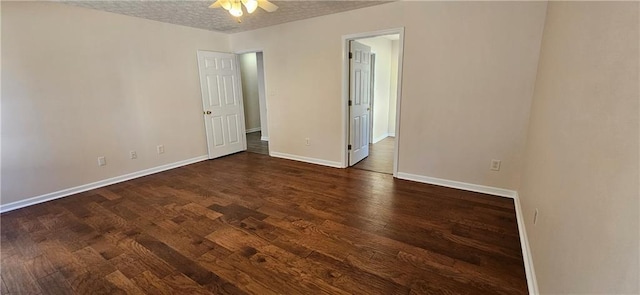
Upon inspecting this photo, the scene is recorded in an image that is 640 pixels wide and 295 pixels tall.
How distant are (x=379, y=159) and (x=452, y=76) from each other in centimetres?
201

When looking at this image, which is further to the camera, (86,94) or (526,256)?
(86,94)

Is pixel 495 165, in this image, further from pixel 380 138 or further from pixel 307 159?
pixel 380 138

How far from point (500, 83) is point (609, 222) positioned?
2437 millimetres

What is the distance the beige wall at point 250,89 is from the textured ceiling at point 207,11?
3.01 meters

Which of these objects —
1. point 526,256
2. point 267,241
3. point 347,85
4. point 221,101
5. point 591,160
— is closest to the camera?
point 591,160

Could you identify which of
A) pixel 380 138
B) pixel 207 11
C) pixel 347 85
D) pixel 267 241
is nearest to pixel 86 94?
pixel 207 11

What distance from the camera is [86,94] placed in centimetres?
347

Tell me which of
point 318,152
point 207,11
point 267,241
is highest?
point 207,11

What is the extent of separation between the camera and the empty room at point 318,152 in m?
1.28

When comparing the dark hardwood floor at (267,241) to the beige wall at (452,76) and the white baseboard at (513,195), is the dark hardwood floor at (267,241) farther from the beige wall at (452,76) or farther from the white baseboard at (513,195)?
the beige wall at (452,76)

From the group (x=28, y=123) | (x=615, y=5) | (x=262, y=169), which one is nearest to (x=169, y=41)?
(x=28, y=123)

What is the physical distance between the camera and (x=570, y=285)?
3.73ft

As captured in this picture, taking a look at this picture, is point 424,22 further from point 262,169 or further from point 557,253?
point 262,169

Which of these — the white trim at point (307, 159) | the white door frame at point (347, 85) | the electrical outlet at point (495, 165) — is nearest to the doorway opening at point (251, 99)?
the white trim at point (307, 159)
